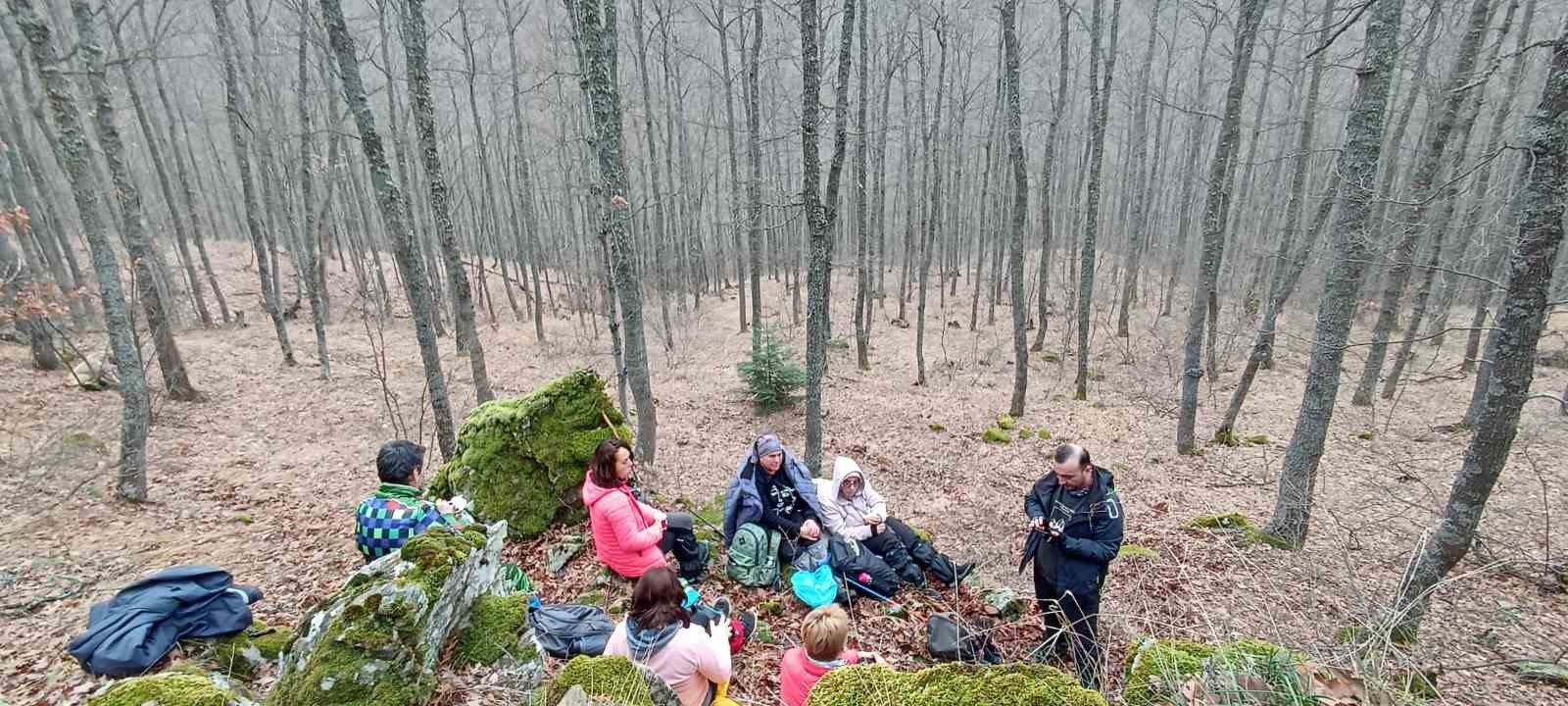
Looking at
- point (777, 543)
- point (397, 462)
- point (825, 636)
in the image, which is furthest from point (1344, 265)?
point (397, 462)

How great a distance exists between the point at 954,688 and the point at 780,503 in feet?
12.2

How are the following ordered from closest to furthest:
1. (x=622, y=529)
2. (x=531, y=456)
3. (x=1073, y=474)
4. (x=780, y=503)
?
(x=1073, y=474), (x=622, y=529), (x=780, y=503), (x=531, y=456)

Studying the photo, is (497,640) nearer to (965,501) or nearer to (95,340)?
(965,501)

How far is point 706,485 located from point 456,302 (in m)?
4.71

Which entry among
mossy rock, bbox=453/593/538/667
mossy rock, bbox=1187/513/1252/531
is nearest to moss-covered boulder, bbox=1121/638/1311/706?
mossy rock, bbox=453/593/538/667

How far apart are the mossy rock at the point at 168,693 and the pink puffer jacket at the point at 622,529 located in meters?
2.25

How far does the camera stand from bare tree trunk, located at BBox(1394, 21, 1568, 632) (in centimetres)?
325

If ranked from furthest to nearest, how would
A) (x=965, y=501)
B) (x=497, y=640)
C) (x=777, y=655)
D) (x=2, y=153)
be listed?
(x=2, y=153)
(x=965, y=501)
(x=777, y=655)
(x=497, y=640)

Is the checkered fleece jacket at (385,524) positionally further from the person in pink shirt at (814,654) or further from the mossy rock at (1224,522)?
the mossy rock at (1224,522)

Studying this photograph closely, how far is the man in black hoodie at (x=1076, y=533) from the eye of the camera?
438 centimetres

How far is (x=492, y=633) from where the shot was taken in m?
2.91

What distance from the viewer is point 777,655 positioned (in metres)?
4.65

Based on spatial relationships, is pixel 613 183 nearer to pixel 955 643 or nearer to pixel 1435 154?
pixel 955 643

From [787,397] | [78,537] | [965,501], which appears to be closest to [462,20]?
[787,397]
